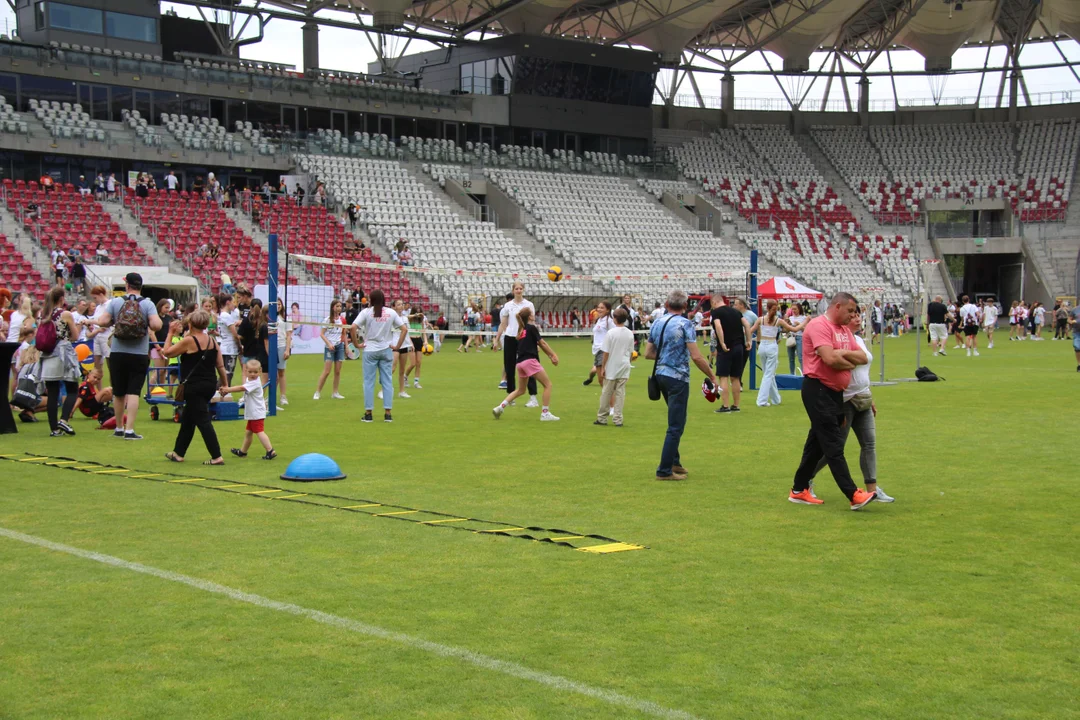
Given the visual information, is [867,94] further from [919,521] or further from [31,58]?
[919,521]

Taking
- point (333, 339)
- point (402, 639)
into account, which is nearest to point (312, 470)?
point (402, 639)

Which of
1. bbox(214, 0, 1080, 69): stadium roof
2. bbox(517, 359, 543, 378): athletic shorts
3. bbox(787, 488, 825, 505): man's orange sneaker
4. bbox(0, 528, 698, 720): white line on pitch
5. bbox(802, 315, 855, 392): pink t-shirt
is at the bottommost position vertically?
bbox(0, 528, 698, 720): white line on pitch

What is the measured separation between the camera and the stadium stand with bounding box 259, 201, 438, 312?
3969 cm

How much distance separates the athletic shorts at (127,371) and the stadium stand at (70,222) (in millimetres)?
24667

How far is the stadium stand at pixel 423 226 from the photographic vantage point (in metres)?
44.8

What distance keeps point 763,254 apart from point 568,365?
2962 centimetres

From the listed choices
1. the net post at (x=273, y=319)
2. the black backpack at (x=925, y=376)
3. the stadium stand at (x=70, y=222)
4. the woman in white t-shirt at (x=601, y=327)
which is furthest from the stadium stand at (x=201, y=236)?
the black backpack at (x=925, y=376)

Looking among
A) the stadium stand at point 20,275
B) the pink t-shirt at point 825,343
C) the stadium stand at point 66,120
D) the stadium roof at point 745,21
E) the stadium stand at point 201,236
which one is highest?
the stadium roof at point 745,21

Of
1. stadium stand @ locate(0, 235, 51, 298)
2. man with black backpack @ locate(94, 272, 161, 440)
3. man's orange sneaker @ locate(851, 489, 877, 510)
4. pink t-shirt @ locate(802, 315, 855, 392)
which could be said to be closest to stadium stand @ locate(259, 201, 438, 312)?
stadium stand @ locate(0, 235, 51, 298)

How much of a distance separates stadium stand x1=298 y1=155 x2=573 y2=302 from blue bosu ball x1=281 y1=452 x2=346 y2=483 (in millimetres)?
32099

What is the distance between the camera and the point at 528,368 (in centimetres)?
1602

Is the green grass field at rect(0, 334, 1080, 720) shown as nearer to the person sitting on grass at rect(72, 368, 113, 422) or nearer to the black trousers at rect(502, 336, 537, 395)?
the person sitting on grass at rect(72, 368, 113, 422)

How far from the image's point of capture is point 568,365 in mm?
30109

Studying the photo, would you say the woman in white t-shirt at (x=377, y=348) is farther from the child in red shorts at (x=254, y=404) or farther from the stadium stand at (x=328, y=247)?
the stadium stand at (x=328, y=247)
